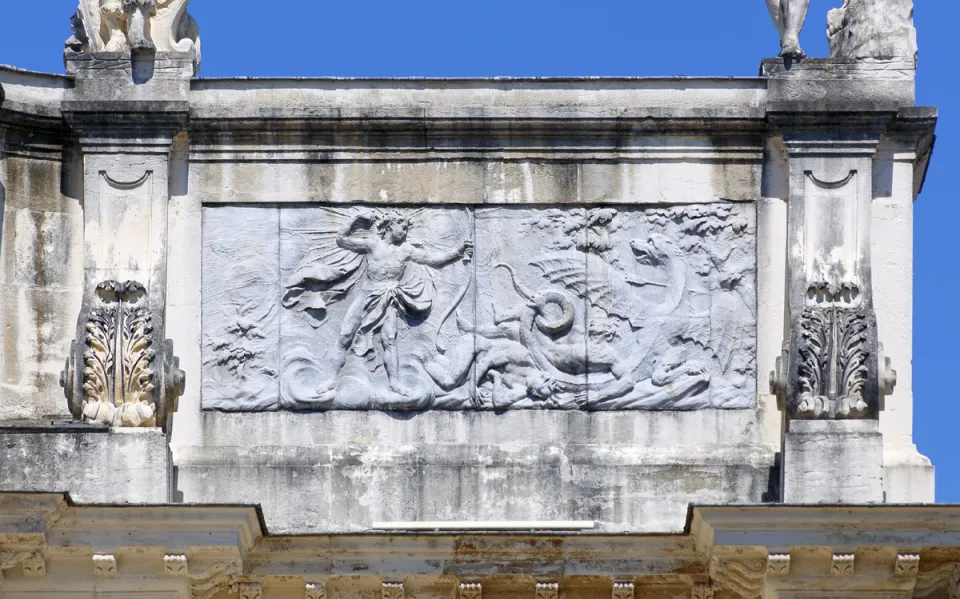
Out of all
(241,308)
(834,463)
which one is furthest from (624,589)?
(241,308)

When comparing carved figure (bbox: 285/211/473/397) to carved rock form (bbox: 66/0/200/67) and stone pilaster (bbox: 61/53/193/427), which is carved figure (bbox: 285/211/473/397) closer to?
stone pilaster (bbox: 61/53/193/427)

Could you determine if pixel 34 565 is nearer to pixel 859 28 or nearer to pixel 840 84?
pixel 840 84

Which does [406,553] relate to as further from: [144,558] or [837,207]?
[837,207]

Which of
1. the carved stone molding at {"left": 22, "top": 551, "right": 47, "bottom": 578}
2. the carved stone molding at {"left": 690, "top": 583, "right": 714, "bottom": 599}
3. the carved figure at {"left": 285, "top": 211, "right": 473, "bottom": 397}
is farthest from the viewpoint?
the carved figure at {"left": 285, "top": 211, "right": 473, "bottom": 397}

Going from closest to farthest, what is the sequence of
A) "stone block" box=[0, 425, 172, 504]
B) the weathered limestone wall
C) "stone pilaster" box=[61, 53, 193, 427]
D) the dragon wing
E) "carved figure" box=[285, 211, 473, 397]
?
1. "stone block" box=[0, 425, 172, 504]
2. "stone pilaster" box=[61, 53, 193, 427]
3. the weathered limestone wall
4. "carved figure" box=[285, 211, 473, 397]
5. the dragon wing

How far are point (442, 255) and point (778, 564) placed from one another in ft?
13.1

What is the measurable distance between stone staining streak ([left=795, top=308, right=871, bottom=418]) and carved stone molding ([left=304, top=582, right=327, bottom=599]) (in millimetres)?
3885

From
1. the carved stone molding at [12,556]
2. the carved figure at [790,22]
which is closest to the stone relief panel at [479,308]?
the carved figure at [790,22]

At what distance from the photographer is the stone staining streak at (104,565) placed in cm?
2245

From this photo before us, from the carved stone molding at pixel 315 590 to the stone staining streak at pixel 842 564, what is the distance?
3.66 m

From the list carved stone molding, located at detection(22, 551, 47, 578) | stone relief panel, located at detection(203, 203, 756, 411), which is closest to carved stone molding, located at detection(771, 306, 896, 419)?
stone relief panel, located at detection(203, 203, 756, 411)

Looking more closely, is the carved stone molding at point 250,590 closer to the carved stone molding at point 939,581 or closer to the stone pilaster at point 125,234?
the stone pilaster at point 125,234

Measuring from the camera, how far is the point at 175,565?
885 inches

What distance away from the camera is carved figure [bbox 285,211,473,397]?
80.4ft
